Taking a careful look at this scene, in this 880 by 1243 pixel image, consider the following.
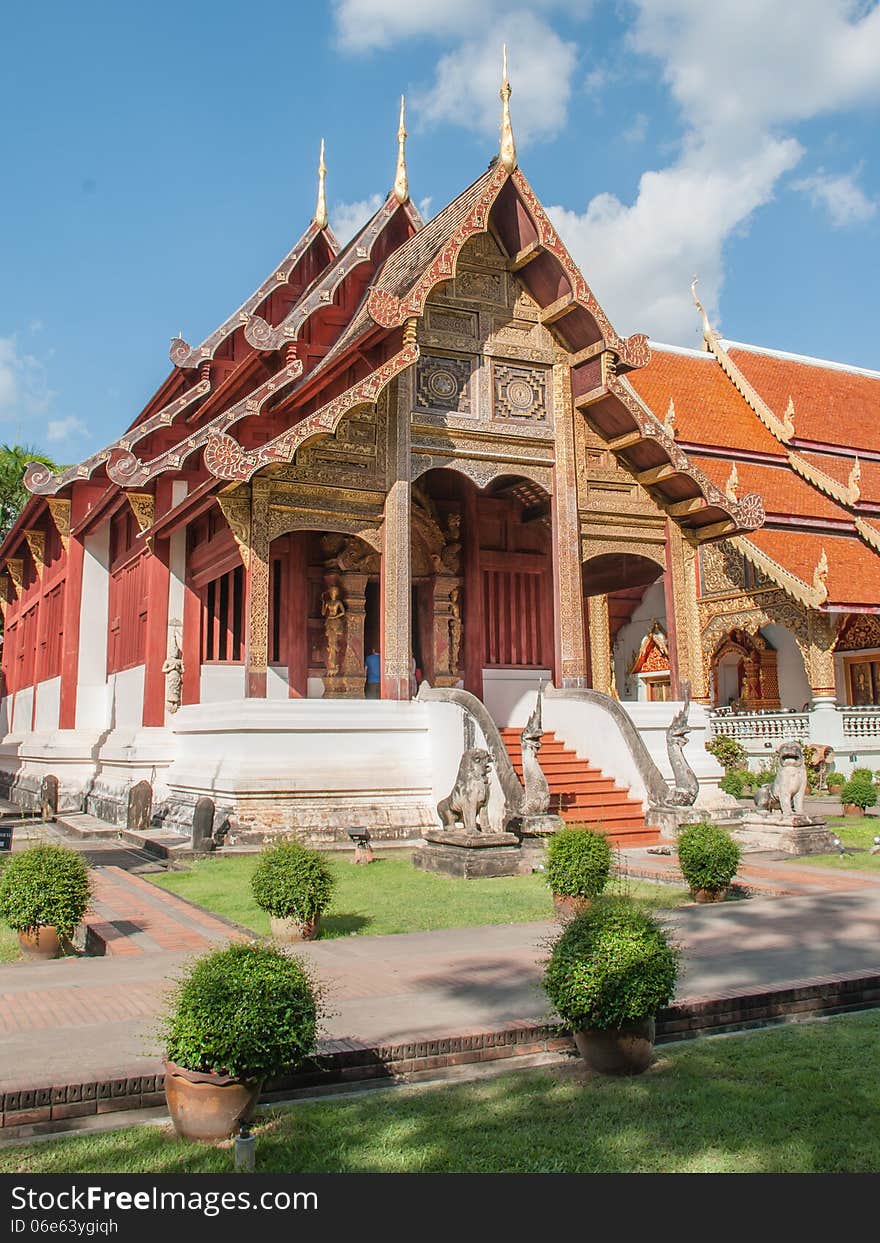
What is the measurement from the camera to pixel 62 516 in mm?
18328

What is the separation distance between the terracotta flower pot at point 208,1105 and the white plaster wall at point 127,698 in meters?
12.1

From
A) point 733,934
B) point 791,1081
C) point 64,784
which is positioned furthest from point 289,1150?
point 64,784

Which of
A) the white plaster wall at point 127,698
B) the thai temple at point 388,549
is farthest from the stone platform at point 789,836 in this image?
the white plaster wall at point 127,698

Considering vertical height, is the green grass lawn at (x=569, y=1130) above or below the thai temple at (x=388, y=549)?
below

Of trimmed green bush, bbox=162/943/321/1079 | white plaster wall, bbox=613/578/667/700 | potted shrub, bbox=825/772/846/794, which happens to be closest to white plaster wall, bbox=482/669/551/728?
potted shrub, bbox=825/772/846/794

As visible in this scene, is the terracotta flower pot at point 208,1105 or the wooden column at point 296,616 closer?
the terracotta flower pot at point 208,1105

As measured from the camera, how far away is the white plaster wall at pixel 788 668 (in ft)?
74.9

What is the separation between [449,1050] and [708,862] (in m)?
4.12

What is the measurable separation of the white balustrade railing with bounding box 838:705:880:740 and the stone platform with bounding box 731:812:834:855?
29.8 ft

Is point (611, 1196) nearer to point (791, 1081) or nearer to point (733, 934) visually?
point (791, 1081)

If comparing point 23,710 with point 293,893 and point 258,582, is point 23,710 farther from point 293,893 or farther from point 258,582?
point 293,893

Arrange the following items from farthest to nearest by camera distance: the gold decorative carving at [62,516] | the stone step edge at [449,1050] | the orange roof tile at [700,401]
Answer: the orange roof tile at [700,401] < the gold decorative carving at [62,516] < the stone step edge at [449,1050]

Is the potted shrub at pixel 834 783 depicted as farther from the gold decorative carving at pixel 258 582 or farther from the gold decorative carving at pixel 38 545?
the gold decorative carving at pixel 38 545

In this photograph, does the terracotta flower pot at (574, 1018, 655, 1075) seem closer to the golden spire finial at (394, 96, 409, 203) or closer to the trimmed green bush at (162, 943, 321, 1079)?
the trimmed green bush at (162, 943, 321, 1079)
